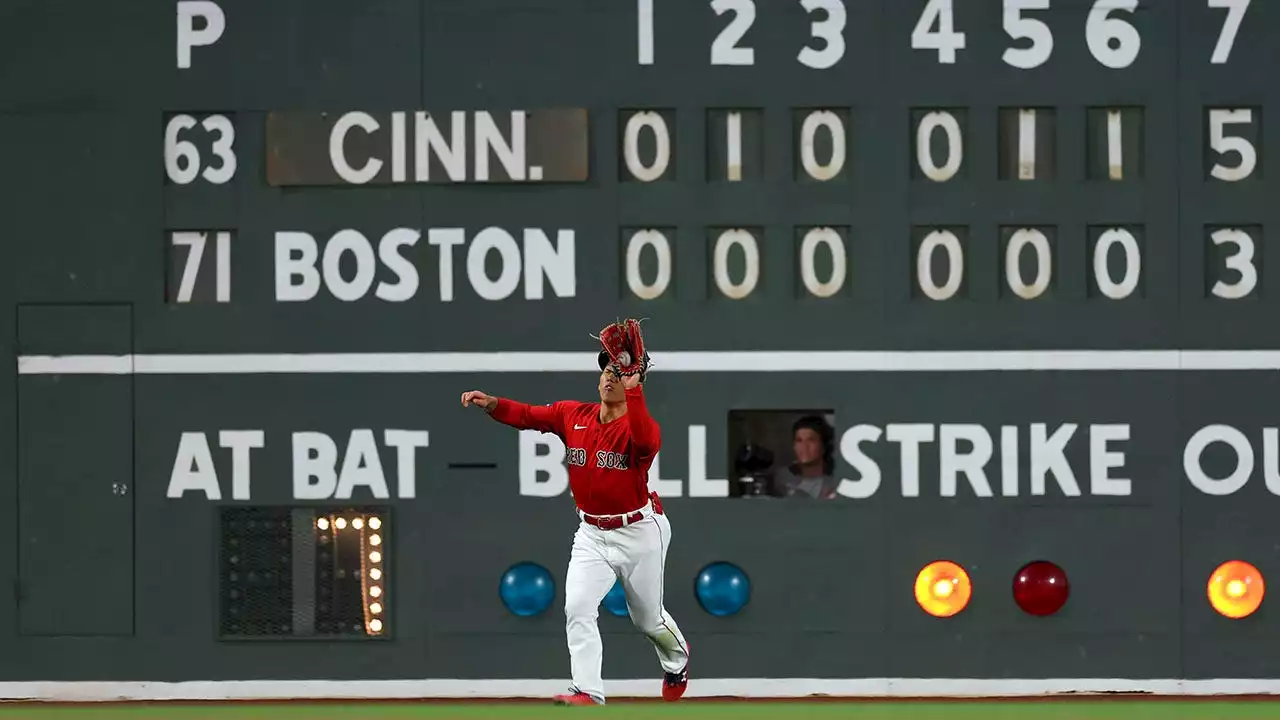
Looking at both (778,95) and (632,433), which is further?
(778,95)

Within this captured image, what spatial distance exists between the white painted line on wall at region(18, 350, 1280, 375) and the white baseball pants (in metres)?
0.89

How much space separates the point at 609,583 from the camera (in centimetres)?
736

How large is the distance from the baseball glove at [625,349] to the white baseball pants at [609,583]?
68 cm

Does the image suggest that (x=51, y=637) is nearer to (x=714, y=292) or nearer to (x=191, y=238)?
(x=191, y=238)

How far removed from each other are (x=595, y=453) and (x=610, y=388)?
28 cm

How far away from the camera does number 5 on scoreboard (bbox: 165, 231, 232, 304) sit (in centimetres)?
814

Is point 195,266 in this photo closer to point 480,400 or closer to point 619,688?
point 480,400

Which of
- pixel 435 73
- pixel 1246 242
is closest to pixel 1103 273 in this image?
pixel 1246 242

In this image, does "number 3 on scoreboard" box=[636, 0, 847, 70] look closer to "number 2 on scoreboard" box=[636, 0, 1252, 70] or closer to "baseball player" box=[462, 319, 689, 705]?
"number 2 on scoreboard" box=[636, 0, 1252, 70]

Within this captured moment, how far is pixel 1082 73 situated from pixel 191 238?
3.83m

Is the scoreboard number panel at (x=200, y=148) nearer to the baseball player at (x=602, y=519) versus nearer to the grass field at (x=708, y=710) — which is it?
the baseball player at (x=602, y=519)

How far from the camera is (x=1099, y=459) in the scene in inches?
317

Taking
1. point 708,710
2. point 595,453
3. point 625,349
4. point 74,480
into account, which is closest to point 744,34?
point 625,349

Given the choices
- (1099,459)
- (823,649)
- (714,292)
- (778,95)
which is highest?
(778,95)
